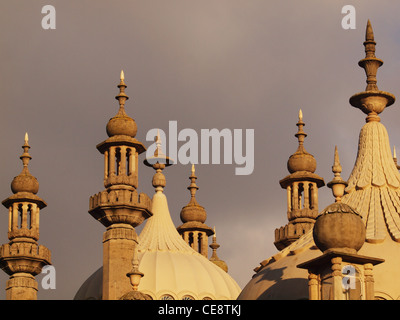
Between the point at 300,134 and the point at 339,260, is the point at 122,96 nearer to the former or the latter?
the point at 300,134

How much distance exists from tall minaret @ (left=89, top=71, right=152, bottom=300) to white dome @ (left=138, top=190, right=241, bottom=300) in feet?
15.9

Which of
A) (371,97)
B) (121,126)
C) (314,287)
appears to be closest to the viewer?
(314,287)

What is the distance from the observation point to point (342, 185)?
167 feet

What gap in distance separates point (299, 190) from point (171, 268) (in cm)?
723

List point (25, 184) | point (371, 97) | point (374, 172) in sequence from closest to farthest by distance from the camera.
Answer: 1. point (374, 172)
2. point (371, 97)
3. point (25, 184)

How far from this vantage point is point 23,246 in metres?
70.5

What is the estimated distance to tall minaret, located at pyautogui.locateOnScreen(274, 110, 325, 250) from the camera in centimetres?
7062

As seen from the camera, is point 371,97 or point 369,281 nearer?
point 369,281

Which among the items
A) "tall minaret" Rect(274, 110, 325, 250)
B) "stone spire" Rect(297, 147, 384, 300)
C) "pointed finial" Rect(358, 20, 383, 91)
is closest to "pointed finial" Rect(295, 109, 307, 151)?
"tall minaret" Rect(274, 110, 325, 250)

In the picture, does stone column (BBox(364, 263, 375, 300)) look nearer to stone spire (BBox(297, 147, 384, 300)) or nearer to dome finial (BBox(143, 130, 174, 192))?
stone spire (BBox(297, 147, 384, 300))

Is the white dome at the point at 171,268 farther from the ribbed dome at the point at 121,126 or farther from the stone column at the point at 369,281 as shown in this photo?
the stone column at the point at 369,281

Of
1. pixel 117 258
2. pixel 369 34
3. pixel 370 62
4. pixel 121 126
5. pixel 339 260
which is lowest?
pixel 339 260

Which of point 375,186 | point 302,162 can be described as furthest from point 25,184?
point 375,186

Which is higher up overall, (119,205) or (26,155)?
(26,155)
